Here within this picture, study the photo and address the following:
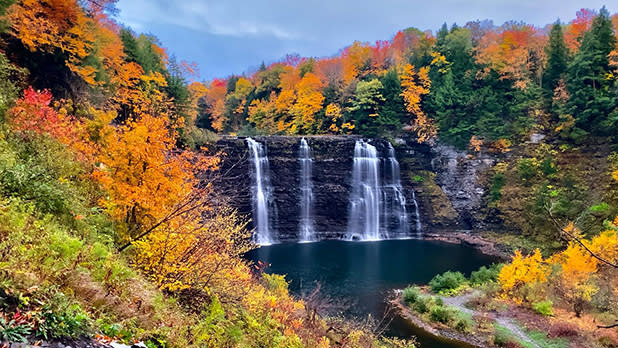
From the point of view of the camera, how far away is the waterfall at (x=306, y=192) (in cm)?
3455

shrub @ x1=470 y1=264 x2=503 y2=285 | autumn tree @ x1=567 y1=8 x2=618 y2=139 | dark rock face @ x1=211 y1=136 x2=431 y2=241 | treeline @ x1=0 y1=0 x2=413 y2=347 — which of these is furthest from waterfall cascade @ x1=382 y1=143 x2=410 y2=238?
treeline @ x1=0 y1=0 x2=413 y2=347

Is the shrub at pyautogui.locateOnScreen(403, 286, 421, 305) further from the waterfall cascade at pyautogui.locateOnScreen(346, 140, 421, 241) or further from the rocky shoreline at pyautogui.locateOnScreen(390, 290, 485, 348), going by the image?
the waterfall cascade at pyautogui.locateOnScreen(346, 140, 421, 241)

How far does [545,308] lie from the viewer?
56.0 feet

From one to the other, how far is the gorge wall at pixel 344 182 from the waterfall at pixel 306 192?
0.35 meters

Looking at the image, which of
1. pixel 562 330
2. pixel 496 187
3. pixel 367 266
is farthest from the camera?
pixel 496 187

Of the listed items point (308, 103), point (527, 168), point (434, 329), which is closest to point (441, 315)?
point (434, 329)

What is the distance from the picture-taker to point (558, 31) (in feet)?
107

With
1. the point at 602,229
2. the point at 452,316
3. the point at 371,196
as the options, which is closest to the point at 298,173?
the point at 371,196

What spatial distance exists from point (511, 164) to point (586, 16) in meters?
23.7

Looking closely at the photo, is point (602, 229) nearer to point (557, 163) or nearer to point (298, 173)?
point (557, 163)

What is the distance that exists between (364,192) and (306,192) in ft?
18.3

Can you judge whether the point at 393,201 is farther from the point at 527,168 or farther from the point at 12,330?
the point at 12,330

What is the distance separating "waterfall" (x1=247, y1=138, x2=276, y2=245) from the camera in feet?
109

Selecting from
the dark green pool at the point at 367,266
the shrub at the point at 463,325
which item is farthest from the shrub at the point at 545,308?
the dark green pool at the point at 367,266
